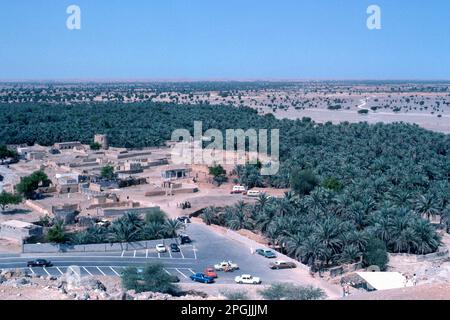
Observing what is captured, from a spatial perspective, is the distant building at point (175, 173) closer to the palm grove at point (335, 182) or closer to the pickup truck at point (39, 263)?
the palm grove at point (335, 182)

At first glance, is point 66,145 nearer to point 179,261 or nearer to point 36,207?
point 36,207

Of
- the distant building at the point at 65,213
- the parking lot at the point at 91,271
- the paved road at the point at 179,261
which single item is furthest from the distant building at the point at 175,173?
the parking lot at the point at 91,271

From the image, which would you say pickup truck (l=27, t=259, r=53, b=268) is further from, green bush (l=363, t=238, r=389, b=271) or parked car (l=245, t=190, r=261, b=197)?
parked car (l=245, t=190, r=261, b=197)

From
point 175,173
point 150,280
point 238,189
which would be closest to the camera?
point 150,280

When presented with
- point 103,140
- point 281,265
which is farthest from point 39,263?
point 103,140

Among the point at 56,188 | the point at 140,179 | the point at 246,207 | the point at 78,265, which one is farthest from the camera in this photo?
the point at 140,179
